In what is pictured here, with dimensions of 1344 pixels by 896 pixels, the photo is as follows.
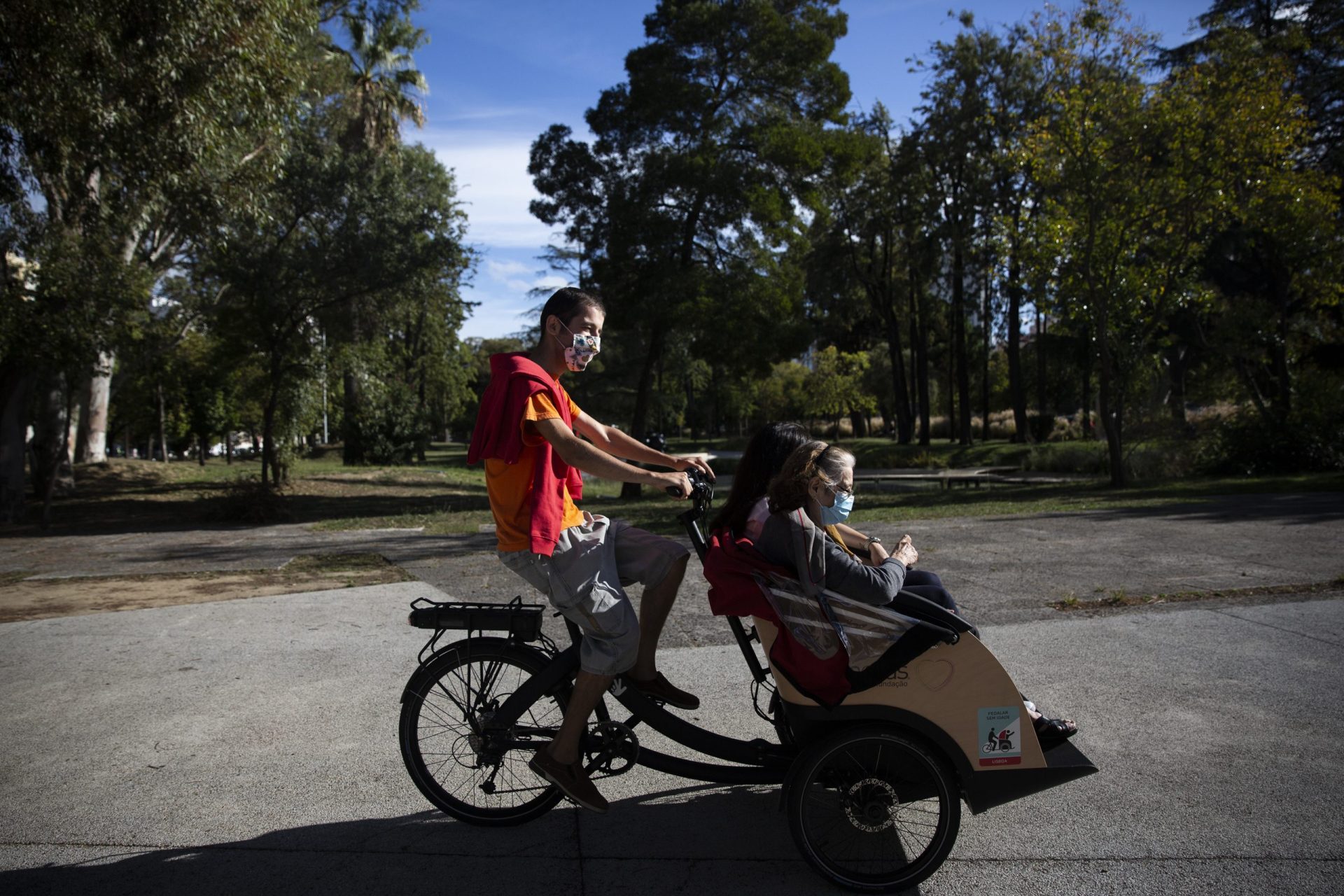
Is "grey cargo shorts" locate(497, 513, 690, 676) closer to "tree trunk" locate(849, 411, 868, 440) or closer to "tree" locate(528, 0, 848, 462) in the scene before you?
"tree" locate(528, 0, 848, 462)

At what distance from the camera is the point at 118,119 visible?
10.6 metres

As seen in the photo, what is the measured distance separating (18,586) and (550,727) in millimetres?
7269

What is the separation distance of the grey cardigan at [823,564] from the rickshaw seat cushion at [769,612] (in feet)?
0.24

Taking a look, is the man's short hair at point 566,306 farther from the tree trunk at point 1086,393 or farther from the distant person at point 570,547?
the tree trunk at point 1086,393

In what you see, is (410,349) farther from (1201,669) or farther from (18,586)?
(1201,669)

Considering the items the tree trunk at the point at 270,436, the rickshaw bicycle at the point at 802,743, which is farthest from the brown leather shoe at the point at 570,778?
the tree trunk at the point at 270,436

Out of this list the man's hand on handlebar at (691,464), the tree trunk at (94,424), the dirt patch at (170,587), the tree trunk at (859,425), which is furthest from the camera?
the tree trunk at (859,425)

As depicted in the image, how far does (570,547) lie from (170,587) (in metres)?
6.53

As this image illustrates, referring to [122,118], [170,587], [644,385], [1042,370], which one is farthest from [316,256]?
[1042,370]

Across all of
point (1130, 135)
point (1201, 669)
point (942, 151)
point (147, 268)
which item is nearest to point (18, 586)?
point (147, 268)

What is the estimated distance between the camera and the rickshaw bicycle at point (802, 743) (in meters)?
2.97

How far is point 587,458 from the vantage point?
3104mm

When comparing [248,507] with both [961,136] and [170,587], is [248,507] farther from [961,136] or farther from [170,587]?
[961,136]

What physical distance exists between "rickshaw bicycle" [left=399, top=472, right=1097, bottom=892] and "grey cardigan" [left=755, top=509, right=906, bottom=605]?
165mm
